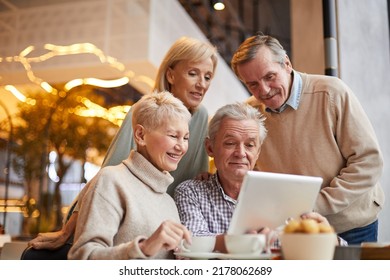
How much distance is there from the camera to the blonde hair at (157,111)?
138 cm

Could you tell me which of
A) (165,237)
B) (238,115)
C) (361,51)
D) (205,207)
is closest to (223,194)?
(205,207)

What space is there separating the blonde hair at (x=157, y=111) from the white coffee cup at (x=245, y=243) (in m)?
0.45

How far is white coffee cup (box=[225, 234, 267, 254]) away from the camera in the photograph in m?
1.00

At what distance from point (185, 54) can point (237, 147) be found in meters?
0.56

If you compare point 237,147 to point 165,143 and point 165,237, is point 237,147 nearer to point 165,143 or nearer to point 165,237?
point 165,143

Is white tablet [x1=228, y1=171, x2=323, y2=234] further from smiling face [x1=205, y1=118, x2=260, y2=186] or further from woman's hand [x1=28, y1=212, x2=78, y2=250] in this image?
woman's hand [x1=28, y1=212, x2=78, y2=250]

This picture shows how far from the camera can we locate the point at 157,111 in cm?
139

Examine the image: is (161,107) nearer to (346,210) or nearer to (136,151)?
(136,151)

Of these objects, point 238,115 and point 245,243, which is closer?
point 245,243

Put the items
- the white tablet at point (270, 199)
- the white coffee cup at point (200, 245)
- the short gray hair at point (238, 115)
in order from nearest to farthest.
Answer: the white tablet at point (270, 199) < the white coffee cup at point (200, 245) < the short gray hair at point (238, 115)

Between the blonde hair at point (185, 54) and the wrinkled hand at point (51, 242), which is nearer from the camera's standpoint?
the wrinkled hand at point (51, 242)

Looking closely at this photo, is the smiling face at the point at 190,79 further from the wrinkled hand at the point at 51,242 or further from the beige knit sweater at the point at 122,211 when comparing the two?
the wrinkled hand at the point at 51,242

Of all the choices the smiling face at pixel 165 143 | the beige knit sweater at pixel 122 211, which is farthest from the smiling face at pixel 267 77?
the beige knit sweater at pixel 122 211

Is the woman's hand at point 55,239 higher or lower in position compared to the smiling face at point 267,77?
lower
